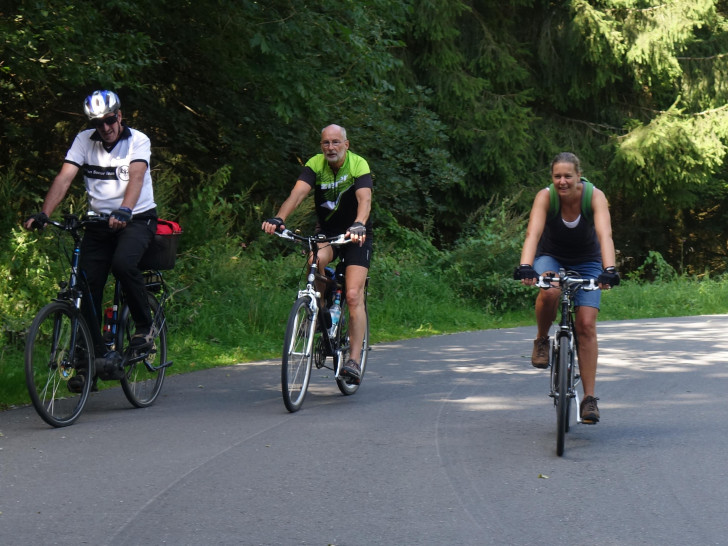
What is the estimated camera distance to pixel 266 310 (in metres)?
13.2

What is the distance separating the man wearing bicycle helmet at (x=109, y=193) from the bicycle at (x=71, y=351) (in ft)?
0.49

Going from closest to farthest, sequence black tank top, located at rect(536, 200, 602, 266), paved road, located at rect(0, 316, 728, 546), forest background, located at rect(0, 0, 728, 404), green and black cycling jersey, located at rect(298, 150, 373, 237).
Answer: paved road, located at rect(0, 316, 728, 546) → black tank top, located at rect(536, 200, 602, 266) → green and black cycling jersey, located at rect(298, 150, 373, 237) → forest background, located at rect(0, 0, 728, 404)

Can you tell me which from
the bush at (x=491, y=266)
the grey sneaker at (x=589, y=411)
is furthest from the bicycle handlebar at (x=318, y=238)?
the bush at (x=491, y=266)

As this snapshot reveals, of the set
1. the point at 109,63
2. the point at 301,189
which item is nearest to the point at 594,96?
the point at 109,63

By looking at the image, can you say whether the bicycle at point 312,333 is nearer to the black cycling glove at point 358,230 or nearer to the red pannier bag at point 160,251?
the black cycling glove at point 358,230

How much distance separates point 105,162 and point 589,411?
12.2 feet

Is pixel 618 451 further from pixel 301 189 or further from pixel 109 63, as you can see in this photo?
pixel 109 63

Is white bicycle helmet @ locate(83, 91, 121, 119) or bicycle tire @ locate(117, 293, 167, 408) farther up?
white bicycle helmet @ locate(83, 91, 121, 119)

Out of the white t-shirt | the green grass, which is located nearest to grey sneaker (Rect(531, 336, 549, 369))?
the white t-shirt

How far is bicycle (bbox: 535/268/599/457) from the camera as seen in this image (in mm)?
6426

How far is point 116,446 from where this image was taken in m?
6.57

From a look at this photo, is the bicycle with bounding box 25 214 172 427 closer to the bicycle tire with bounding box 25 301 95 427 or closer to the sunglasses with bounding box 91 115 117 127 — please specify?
the bicycle tire with bounding box 25 301 95 427

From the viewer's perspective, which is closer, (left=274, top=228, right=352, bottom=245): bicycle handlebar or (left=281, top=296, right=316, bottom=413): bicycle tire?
(left=281, top=296, right=316, bottom=413): bicycle tire

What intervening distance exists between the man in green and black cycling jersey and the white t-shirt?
4.00ft
